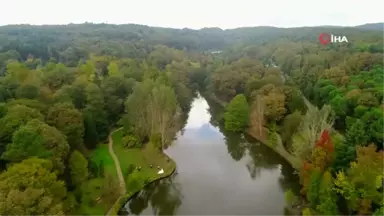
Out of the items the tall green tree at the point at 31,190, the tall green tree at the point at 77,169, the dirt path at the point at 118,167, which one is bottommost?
the dirt path at the point at 118,167

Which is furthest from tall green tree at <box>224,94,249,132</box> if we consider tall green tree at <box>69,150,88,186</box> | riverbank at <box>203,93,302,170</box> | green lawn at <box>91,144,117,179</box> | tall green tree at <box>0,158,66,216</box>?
tall green tree at <box>0,158,66,216</box>

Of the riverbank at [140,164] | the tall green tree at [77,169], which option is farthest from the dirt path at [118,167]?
the tall green tree at [77,169]

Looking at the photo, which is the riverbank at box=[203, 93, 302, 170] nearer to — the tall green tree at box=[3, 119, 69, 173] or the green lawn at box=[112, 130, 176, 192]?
the green lawn at box=[112, 130, 176, 192]

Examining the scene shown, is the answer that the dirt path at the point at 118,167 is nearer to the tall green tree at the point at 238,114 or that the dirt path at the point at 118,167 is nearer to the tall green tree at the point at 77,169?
the tall green tree at the point at 77,169

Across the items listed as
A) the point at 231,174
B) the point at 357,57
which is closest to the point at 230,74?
the point at 357,57

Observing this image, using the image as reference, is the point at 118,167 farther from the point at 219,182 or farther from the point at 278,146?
the point at 278,146
